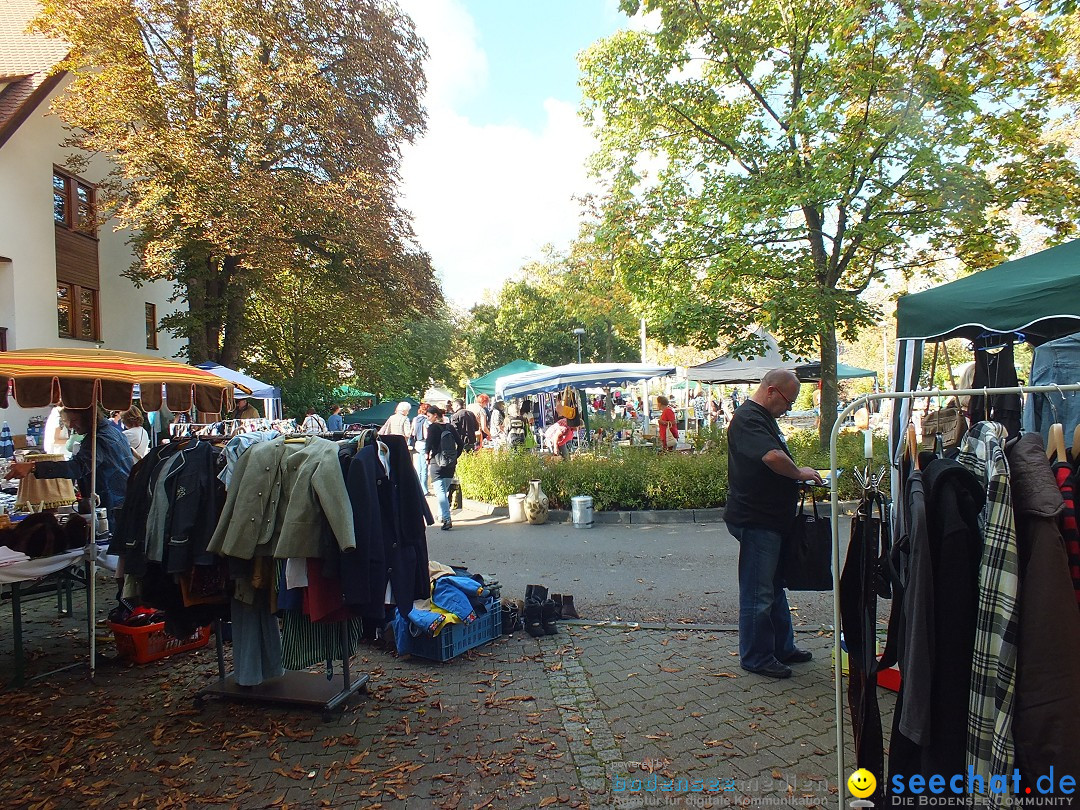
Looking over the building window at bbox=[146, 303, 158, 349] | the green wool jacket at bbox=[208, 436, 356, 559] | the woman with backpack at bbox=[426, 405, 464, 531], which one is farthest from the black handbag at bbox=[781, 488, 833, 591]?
the building window at bbox=[146, 303, 158, 349]

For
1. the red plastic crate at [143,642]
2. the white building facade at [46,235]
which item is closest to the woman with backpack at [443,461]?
the red plastic crate at [143,642]

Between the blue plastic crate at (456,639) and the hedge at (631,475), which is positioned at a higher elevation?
the hedge at (631,475)

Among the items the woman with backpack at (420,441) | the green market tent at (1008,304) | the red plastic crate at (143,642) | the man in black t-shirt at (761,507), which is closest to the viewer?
the green market tent at (1008,304)

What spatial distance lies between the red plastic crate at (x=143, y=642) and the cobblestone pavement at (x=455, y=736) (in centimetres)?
9

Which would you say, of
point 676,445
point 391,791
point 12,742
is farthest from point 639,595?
point 676,445

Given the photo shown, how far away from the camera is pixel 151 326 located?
85.2 feet

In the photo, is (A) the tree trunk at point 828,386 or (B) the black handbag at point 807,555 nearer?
(B) the black handbag at point 807,555

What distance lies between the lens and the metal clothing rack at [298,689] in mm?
4129

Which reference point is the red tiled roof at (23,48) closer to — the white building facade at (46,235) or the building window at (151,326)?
the white building facade at (46,235)

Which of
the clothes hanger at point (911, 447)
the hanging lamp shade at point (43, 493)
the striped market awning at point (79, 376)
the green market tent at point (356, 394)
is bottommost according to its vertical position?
the hanging lamp shade at point (43, 493)

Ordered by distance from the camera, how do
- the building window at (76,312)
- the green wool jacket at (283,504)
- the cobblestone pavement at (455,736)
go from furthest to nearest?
the building window at (76,312), the green wool jacket at (283,504), the cobblestone pavement at (455,736)

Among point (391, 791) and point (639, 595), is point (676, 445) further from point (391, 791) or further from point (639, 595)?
point (391, 791)

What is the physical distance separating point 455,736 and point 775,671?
2.22 m

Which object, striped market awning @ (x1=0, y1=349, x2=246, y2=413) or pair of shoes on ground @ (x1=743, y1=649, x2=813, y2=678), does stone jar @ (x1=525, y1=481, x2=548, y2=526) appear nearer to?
striped market awning @ (x1=0, y1=349, x2=246, y2=413)
